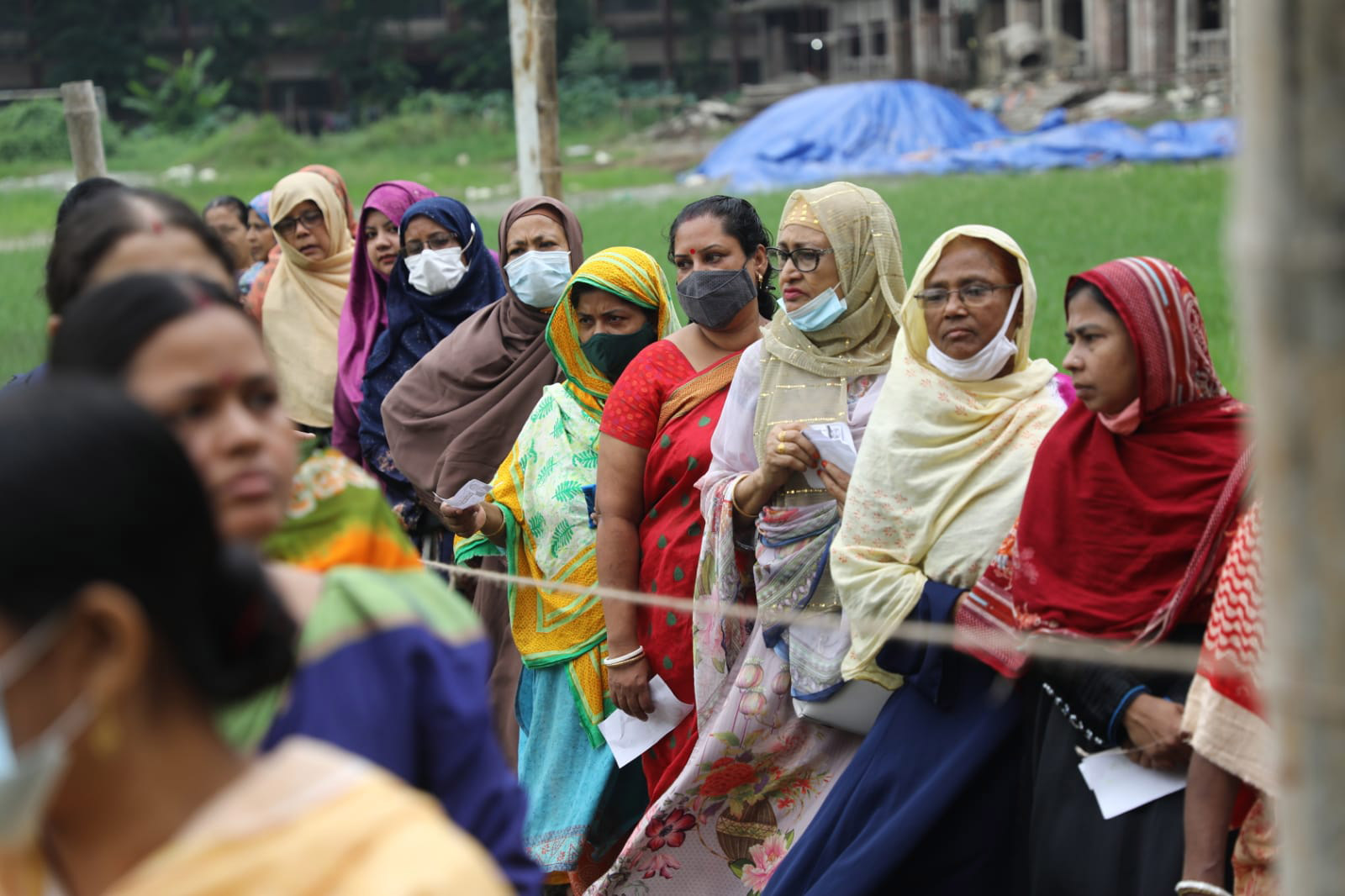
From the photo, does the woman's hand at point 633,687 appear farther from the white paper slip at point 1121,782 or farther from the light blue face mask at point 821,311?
the white paper slip at point 1121,782

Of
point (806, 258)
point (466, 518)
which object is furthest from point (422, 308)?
point (806, 258)

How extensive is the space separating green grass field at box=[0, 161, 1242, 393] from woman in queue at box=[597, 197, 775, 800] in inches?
183

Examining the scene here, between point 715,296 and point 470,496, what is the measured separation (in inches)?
35.4

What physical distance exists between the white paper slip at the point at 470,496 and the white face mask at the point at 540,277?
1.94 feet

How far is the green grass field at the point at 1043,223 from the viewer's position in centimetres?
1062

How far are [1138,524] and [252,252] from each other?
192 inches

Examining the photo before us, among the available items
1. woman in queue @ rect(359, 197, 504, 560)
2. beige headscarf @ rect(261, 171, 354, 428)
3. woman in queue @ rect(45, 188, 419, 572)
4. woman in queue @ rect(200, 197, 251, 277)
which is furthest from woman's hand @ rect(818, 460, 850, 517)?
woman in queue @ rect(200, 197, 251, 277)

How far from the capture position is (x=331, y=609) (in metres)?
1.67

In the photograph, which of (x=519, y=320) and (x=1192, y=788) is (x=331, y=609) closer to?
(x=1192, y=788)

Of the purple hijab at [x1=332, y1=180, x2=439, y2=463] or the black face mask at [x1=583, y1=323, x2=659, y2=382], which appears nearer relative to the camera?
the black face mask at [x1=583, y1=323, x2=659, y2=382]

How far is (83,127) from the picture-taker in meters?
7.34

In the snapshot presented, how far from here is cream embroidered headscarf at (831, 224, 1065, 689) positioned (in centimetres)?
310

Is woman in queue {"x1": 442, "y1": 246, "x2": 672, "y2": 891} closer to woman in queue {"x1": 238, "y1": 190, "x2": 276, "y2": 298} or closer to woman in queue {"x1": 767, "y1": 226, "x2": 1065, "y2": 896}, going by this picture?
woman in queue {"x1": 767, "y1": 226, "x2": 1065, "y2": 896}

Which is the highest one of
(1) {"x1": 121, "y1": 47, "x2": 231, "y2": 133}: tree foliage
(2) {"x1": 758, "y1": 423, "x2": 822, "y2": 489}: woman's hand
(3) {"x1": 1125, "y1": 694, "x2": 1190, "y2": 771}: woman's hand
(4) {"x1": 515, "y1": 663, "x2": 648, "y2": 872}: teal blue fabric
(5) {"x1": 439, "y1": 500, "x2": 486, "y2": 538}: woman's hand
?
(1) {"x1": 121, "y1": 47, "x2": 231, "y2": 133}: tree foliage
